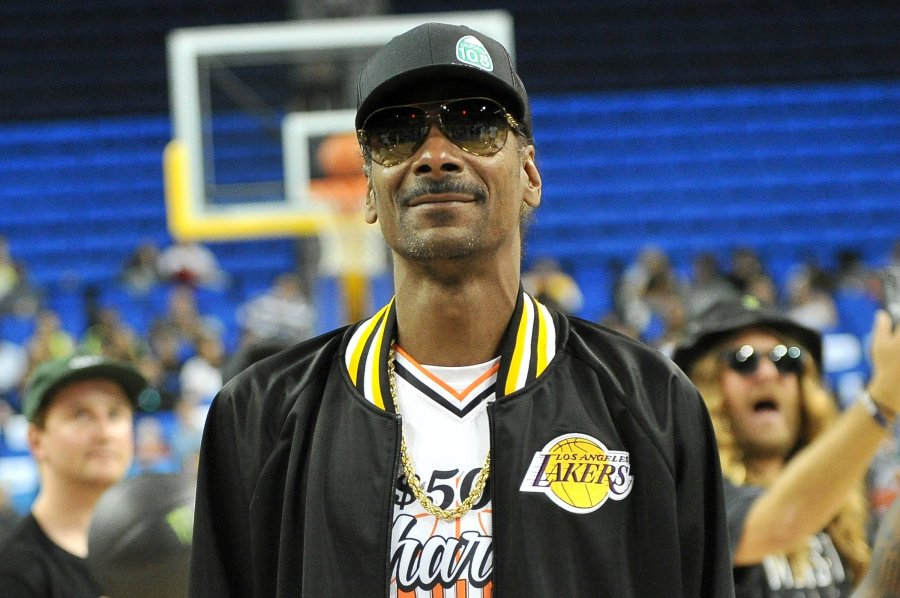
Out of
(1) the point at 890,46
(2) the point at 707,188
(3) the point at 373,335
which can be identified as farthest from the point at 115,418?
(1) the point at 890,46

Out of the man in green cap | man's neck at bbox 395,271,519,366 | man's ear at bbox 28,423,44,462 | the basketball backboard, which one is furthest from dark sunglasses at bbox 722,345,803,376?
the basketball backboard

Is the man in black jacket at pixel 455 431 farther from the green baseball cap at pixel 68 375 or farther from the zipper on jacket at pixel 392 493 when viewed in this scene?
the green baseball cap at pixel 68 375

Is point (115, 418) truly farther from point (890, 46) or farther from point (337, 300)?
point (890, 46)

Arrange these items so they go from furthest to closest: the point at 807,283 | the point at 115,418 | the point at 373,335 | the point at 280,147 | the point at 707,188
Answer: the point at 707,188 < the point at 807,283 < the point at 280,147 < the point at 115,418 < the point at 373,335

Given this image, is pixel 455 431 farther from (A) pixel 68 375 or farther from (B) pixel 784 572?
(A) pixel 68 375

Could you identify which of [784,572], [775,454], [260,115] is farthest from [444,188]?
[260,115]

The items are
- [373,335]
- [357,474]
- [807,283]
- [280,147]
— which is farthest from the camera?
[807,283]

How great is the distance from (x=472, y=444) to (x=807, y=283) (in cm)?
1165

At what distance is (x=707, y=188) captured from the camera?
17.7 m

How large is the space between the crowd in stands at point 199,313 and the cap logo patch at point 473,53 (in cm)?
719

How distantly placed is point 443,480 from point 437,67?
717 millimetres

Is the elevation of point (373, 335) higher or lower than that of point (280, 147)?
lower

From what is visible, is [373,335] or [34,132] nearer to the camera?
[373,335]

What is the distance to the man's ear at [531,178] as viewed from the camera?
241 centimetres
